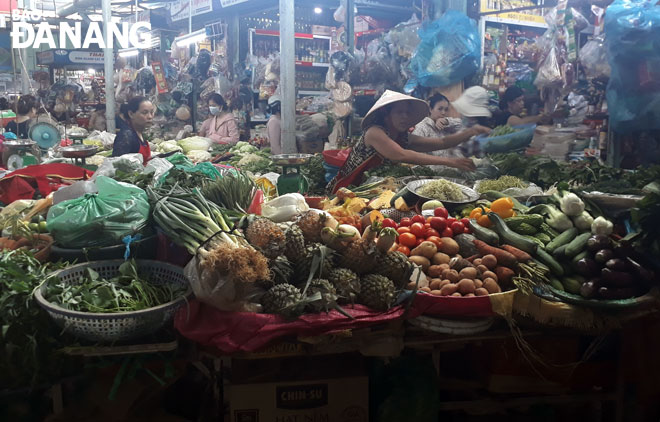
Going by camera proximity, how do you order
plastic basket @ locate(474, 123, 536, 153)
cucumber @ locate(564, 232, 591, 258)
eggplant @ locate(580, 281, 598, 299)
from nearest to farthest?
eggplant @ locate(580, 281, 598, 299)
cucumber @ locate(564, 232, 591, 258)
plastic basket @ locate(474, 123, 536, 153)

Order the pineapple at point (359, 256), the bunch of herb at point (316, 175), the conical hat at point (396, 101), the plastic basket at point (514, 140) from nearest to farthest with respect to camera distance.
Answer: the pineapple at point (359, 256) → the conical hat at point (396, 101) → the plastic basket at point (514, 140) → the bunch of herb at point (316, 175)

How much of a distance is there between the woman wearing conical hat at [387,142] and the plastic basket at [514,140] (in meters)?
0.55

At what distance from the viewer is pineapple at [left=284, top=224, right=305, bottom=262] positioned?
2.49 meters

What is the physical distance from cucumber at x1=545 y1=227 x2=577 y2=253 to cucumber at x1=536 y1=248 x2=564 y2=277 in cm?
7

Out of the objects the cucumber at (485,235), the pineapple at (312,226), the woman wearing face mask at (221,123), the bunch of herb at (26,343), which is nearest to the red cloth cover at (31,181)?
the bunch of herb at (26,343)

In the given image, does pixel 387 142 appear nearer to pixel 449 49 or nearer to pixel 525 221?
pixel 449 49

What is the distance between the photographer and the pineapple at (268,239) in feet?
8.07

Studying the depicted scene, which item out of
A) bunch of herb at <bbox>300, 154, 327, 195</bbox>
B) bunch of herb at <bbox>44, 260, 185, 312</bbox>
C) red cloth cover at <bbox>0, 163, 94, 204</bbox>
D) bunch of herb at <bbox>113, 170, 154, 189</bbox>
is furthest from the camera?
bunch of herb at <bbox>300, 154, 327, 195</bbox>

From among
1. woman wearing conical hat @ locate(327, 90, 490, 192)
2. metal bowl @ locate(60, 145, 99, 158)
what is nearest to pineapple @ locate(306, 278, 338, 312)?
woman wearing conical hat @ locate(327, 90, 490, 192)

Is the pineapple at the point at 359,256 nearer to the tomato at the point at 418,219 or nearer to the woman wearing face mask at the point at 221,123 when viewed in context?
the tomato at the point at 418,219

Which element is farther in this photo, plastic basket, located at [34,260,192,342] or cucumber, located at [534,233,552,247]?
cucumber, located at [534,233,552,247]

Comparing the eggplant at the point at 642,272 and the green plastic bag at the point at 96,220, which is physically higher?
the green plastic bag at the point at 96,220

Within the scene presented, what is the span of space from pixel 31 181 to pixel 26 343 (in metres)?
2.35

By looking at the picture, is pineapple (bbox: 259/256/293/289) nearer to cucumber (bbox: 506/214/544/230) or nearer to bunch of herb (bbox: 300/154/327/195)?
cucumber (bbox: 506/214/544/230)
